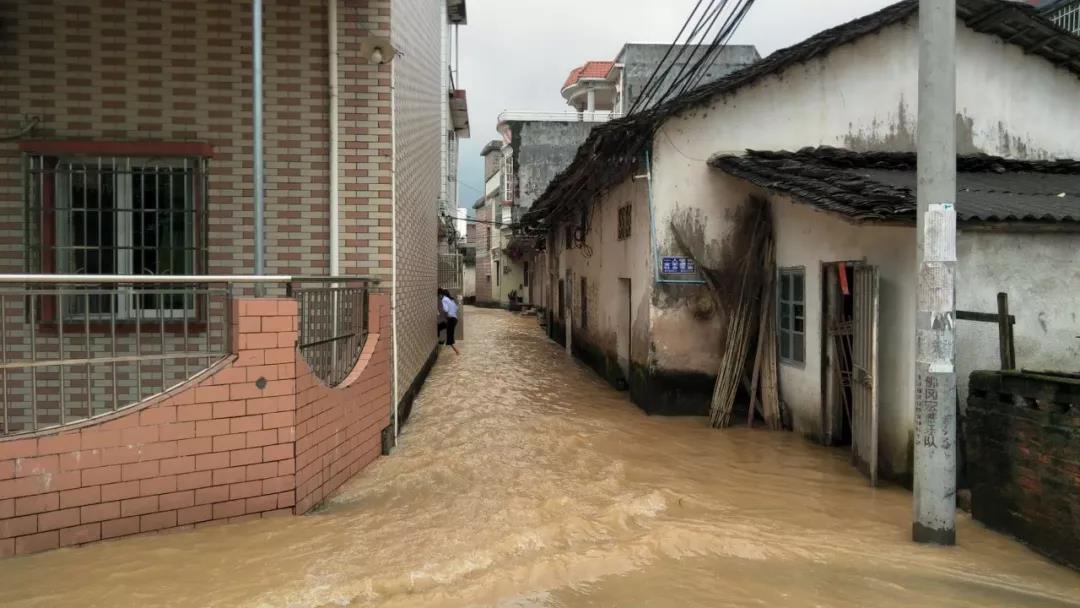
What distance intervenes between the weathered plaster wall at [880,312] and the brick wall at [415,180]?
14.7 feet

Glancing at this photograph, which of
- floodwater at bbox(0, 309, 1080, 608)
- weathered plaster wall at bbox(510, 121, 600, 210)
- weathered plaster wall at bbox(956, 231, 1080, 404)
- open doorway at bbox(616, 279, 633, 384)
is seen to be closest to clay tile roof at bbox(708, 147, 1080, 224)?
weathered plaster wall at bbox(956, 231, 1080, 404)

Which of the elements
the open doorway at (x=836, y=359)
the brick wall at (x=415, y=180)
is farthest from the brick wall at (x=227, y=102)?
the open doorway at (x=836, y=359)

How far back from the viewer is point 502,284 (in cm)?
4041

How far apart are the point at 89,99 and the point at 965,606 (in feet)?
25.1

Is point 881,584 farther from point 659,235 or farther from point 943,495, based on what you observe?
point 659,235

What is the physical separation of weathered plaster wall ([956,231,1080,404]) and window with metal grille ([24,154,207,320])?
686cm

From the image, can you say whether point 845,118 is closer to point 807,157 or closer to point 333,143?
point 807,157

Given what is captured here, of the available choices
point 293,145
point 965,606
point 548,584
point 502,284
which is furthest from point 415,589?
point 502,284

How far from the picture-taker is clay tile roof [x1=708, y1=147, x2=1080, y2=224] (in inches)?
243

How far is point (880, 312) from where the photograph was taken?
671 centimetres

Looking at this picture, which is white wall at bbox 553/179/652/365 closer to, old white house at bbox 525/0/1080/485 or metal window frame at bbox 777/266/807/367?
old white house at bbox 525/0/1080/485

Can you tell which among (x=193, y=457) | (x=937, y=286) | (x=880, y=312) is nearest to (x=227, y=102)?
(x=193, y=457)

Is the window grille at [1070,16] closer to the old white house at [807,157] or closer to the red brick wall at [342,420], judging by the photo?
the old white house at [807,157]

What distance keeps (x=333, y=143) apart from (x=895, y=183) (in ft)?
18.4
